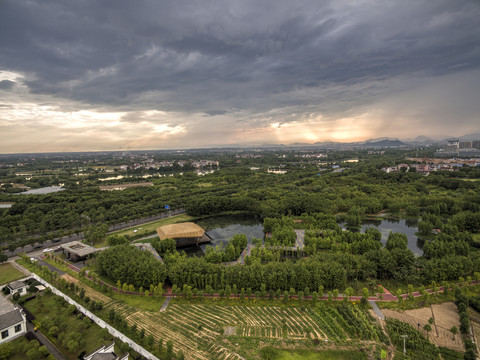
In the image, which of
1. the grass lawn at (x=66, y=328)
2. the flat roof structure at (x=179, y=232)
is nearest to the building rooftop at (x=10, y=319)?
the grass lawn at (x=66, y=328)

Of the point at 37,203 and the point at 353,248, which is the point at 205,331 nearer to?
the point at 353,248

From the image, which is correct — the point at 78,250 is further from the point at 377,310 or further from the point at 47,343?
the point at 377,310

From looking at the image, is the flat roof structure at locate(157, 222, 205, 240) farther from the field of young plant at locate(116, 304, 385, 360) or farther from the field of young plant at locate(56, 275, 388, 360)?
the field of young plant at locate(116, 304, 385, 360)

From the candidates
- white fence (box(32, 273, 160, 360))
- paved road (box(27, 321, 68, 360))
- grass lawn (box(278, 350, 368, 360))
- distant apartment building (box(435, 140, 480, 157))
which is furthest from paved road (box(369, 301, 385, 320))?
distant apartment building (box(435, 140, 480, 157))

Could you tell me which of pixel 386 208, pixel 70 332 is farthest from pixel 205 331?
pixel 386 208

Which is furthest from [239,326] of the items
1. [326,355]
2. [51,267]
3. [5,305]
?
[51,267]

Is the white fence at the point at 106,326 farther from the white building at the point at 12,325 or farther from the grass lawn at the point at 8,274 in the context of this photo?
the grass lawn at the point at 8,274

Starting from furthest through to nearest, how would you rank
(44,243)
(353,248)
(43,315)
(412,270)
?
(44,243) < (353,248) < (412,270) < (43,315)
